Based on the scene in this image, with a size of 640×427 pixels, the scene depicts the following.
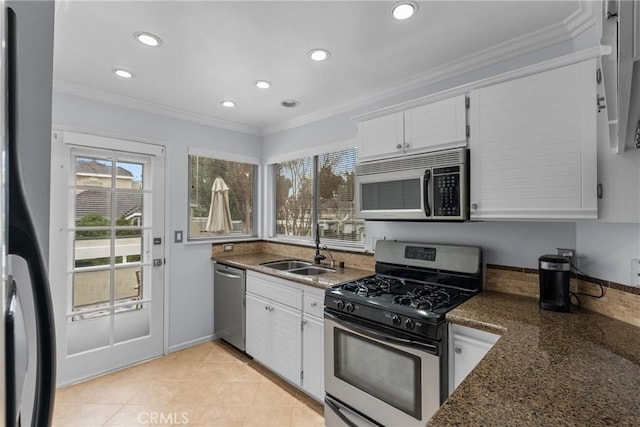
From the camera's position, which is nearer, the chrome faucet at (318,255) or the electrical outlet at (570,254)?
the electrical outlet at (570,254)

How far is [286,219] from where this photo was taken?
3768 mm

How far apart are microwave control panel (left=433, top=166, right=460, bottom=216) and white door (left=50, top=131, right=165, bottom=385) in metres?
2.56

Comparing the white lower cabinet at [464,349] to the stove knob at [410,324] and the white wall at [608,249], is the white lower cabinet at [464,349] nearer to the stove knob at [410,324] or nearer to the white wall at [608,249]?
the stove knob at [410,324]

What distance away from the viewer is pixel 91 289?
271 cm

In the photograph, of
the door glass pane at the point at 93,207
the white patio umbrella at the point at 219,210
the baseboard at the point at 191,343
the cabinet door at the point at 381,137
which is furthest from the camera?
the white patio umbrella at the point at 219,210

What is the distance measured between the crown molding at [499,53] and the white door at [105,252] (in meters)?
2.15

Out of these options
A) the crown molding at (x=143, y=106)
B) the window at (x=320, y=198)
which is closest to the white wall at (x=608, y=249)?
the window at (x=320, y=198)

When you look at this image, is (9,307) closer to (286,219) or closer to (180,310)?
(180,310)

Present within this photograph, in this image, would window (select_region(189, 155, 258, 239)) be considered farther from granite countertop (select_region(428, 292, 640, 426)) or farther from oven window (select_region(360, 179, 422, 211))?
granite countertop (select_region(428, 292, 640, 426))

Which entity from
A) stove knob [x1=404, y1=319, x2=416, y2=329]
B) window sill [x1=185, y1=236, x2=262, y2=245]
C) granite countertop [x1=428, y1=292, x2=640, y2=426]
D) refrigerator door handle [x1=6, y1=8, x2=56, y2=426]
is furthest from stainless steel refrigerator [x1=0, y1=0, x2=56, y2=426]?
window sill [x1=185, y1=236, x2=262, y2=245]

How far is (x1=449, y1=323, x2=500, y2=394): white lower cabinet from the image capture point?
4.90ft

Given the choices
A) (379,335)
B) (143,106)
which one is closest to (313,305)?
(379,335)

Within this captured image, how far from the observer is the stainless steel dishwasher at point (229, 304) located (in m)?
3.00

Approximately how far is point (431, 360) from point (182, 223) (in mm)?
2673
